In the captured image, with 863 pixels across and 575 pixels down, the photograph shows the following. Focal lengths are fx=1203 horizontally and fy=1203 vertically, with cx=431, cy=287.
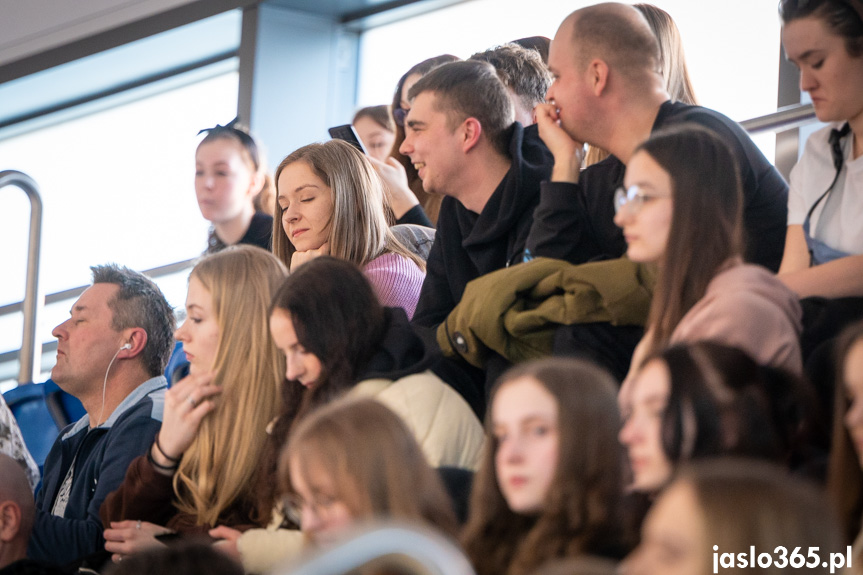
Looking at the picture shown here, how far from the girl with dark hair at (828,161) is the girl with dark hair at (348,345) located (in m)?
0.64

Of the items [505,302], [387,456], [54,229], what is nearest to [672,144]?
[505,302]

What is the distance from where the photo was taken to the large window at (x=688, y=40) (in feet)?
12.0

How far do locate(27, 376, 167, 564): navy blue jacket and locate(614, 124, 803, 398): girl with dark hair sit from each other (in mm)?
1368

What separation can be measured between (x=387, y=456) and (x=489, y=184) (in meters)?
1.24

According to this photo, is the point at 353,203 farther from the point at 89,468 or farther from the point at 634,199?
the point at 634,199

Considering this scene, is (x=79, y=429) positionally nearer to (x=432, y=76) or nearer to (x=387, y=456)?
(x=432, y=76)

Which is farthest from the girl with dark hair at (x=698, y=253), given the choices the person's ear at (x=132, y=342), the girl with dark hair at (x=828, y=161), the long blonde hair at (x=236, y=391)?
the person's ear at (x=132, y=342)

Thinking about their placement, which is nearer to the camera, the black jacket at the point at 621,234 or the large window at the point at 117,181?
the black jacket at the point at 621,234

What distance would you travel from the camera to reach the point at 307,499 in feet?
5.30

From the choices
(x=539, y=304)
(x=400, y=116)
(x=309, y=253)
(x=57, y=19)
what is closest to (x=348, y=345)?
(x=539, y=304)

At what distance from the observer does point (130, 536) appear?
233 cm

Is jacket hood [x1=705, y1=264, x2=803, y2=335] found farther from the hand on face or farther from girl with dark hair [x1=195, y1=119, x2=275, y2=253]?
girl with dark hair [x1=195, y1=119, x2=275, y2=253]

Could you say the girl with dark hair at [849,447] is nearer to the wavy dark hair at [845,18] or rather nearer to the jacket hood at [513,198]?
the wavy dark hair at [845,18]

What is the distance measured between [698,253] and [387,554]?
90 cm
